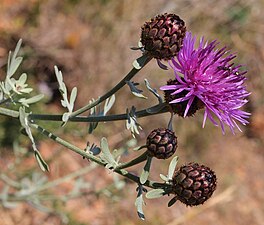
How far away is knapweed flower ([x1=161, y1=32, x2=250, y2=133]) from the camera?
1416mm

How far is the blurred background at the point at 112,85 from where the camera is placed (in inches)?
158

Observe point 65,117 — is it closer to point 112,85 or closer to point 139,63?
point 139,63

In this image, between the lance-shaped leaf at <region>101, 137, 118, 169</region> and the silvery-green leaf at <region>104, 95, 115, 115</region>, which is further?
the silvery-green leaf at <region>104, 95, 115, 115</region>

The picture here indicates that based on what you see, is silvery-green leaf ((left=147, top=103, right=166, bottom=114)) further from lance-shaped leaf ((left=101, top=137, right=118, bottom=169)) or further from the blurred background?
the blurred background

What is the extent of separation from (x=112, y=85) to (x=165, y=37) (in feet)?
11.3

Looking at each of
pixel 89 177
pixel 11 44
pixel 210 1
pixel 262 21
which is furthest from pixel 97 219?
pixel 262 21

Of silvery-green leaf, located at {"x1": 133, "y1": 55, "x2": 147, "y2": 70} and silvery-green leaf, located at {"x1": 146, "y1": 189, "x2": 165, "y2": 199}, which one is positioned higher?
silvery-green leaf, located at {"x1": 133, "y1": 55, "x2": 147, "y2": 70}

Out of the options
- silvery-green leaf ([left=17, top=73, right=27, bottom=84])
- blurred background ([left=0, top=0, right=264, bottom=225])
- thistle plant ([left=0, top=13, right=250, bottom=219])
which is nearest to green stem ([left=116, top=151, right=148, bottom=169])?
thistle plant ([left=0, top=13, right=250, bottom=219])

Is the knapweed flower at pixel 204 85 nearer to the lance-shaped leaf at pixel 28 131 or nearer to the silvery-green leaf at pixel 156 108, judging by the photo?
the silvery-green leaf at pixel 156 108

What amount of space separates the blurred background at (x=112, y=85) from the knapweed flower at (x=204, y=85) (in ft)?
6.09

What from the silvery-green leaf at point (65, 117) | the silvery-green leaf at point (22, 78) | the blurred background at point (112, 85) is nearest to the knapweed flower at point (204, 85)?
the silvery-green leaf at point (65, 117)

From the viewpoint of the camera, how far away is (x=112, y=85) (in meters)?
4.77

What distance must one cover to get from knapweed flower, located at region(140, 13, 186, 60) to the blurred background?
1.94 metres

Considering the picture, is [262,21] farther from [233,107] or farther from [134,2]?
[233,107]
